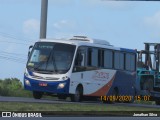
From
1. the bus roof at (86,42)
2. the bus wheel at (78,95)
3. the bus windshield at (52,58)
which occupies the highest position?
the bus roof at (86,42)

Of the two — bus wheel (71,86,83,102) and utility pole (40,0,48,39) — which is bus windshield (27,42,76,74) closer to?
bus wheel (71,86,83,102)

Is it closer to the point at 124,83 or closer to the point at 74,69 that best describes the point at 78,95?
the point at 74,69

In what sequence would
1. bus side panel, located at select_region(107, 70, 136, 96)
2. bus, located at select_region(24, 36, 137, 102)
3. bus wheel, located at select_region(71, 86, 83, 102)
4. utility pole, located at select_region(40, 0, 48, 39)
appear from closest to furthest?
1. bus, located at select_region(24, 36, 137, 102)
2. bus wheel, located at select_region(71, 86, 83, 102)
3. bus side panel, located at select_region(107, 70, 136, 96)
4. utility pole, located at select_region(40, 0, 48, 39)

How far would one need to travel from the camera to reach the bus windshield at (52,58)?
3142 cm

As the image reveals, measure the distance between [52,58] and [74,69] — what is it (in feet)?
4.26

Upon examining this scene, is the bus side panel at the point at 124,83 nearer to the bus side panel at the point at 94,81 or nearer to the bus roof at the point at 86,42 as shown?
the bus side panel at the point at 94,81

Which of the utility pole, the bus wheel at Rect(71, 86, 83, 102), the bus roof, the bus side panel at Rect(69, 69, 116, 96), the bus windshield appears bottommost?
the bus wheel at Rect(71, 86, 83, 102)

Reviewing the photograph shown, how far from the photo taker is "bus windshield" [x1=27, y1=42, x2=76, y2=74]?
3142 cm

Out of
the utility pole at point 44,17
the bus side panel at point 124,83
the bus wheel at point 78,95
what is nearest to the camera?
the bus wheel at point 78,95

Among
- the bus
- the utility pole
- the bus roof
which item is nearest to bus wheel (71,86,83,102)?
the bus

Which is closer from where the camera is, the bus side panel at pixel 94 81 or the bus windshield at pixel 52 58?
the bus windshield at pixel 52 58

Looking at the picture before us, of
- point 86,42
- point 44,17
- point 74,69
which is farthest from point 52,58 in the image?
point 44,17

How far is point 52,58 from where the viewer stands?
103 ft

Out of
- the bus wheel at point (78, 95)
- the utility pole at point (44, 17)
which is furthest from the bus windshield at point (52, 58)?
the utility pole at point (44, 17)
